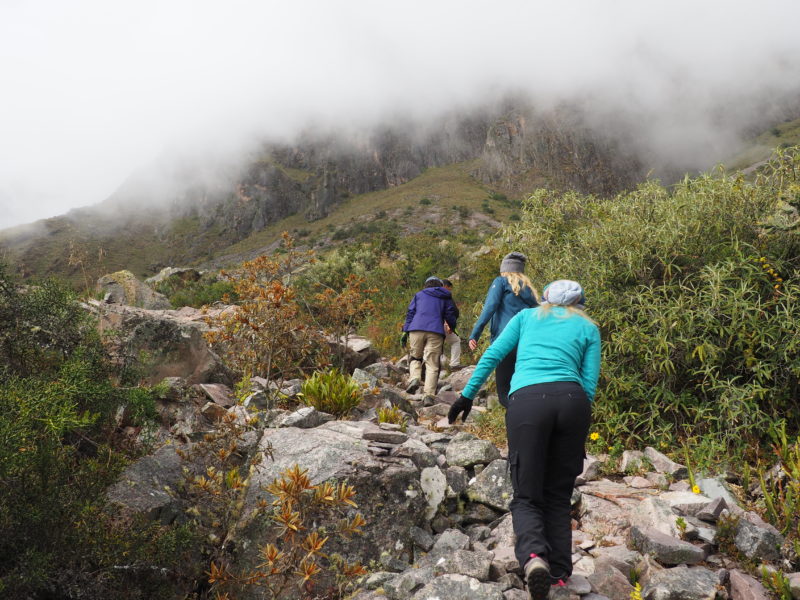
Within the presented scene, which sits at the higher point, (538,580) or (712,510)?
(538,580)

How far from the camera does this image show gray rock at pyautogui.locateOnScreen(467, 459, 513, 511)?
13.4ft

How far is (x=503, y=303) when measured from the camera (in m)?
5.66

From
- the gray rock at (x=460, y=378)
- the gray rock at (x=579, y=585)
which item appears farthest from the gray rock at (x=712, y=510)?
the gray rock at (x=460, y=378)

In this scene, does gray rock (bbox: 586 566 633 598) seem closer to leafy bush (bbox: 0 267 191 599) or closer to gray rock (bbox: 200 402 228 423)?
leafy bush (bbox: 0 267 191 599)

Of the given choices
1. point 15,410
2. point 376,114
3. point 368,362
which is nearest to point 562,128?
point 376,114

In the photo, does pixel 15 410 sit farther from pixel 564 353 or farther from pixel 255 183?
pixel 255 183

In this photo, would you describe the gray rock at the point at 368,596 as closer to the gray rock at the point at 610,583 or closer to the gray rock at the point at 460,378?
the gray rock at the point at 610,583

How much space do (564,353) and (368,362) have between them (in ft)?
24.2

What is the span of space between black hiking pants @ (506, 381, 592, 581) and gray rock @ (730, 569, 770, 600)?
3.04ft

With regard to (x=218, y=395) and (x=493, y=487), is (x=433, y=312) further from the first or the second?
(x=493, y=487)

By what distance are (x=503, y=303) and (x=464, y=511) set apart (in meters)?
2.44

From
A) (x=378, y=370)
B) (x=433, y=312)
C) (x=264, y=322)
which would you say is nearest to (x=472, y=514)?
(x=264, y=322)

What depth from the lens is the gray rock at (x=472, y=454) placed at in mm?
4594

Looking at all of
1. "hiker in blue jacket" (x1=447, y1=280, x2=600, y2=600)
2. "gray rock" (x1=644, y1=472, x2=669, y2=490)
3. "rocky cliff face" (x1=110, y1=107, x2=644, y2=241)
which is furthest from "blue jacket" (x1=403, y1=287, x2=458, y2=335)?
"rocky cliff face" (x1=110, y1=107, x2=644, y2=241)
